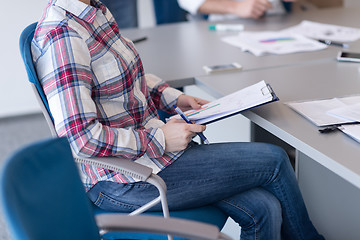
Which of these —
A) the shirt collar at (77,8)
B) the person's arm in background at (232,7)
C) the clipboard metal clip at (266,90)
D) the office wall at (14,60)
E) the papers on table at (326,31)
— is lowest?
the office wall at (14,60)

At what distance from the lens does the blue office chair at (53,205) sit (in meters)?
0.81

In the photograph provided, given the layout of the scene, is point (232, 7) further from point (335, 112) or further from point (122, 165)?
point (122, 165)

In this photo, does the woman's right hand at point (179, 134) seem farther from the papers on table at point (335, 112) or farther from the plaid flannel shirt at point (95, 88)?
the papers on table at point (335, 112)

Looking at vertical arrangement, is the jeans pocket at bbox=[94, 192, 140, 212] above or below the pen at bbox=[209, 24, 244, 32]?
below

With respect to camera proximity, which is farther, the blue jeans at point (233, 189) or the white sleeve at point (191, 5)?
the white sleeve at point (191, 5)

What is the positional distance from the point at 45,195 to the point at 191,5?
86.4 inches

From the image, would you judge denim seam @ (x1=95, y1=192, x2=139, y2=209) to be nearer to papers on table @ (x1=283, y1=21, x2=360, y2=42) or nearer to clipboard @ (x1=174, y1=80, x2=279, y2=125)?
clipboard @ (x1=174, y1=80, x2=279, y2=125)

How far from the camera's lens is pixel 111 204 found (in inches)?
53.7

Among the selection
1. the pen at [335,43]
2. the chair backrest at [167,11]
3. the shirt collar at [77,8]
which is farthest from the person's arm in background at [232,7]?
the shirt collar at [77,8]

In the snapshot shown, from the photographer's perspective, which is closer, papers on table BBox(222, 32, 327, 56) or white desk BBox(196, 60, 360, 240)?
white desk BBox(196, 60, 360, 240)

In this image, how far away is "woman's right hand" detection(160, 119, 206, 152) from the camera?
1.35 meters

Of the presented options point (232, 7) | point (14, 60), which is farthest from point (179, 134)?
point (14, 60)

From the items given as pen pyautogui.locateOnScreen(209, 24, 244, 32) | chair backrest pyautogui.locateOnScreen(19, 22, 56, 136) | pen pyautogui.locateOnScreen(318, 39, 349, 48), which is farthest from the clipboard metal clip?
pen pyautogui.locateOnScreen(209, 24, 244, 32)

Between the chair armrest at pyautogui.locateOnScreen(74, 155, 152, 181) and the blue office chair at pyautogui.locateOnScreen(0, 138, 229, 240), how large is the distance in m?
0.20
